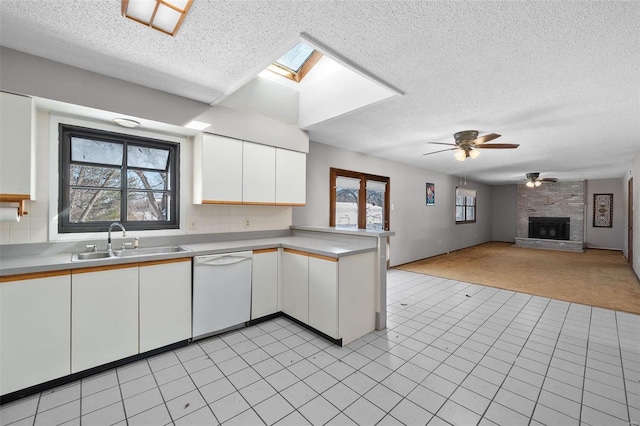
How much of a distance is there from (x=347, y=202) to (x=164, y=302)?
3.50 meters

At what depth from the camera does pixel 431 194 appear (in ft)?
24.3

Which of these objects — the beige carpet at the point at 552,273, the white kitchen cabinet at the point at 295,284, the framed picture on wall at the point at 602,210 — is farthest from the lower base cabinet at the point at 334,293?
the framed picture on wall at the point at 602,210

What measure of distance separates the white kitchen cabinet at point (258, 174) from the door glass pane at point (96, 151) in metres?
1.27

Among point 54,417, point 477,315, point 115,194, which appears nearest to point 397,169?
point 477,315

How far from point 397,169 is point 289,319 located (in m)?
4.40

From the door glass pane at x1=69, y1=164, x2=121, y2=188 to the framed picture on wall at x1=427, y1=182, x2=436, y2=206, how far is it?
677 cm

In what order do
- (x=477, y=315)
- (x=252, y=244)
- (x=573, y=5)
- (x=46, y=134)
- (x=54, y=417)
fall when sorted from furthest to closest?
(x=477, y=315)
(x=252, y=244)
(x=46, y=134)
(x=54, y=417)
(x=573, y=5)

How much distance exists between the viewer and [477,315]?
341cm

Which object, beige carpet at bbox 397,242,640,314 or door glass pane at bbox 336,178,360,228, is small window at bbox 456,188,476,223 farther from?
door glass pane at bbox 336,178,360,228

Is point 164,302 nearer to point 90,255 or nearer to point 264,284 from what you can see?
point 90,255

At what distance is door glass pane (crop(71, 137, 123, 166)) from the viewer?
8.41 feet

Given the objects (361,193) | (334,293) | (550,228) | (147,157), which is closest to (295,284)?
(334,293)

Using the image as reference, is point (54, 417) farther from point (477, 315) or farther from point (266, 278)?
point (477, 315)

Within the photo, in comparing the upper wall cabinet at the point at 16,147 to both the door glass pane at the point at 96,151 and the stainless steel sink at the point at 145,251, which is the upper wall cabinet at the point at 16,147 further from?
the stainless steel sink at the point at 145,251
